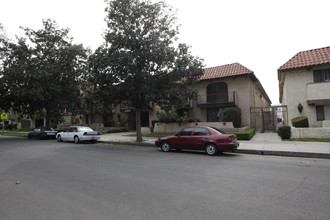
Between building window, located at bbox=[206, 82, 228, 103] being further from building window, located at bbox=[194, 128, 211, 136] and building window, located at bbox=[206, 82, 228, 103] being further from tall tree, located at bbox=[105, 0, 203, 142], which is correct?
building window, located at bbox=[194, 128, 211, 136]

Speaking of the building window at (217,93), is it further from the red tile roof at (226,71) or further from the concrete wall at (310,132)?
the concrete wall at (310,132)

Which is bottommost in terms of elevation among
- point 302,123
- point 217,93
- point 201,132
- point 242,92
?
point 201,132

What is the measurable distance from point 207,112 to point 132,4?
1439cm

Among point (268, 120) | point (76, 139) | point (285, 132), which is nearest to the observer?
point (285, 132)

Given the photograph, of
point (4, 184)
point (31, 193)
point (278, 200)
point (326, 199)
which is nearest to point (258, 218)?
point (278, 200)

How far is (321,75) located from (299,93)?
206 cm

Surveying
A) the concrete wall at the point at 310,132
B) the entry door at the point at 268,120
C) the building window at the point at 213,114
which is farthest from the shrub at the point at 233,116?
the concrete wall at the point at 310,132

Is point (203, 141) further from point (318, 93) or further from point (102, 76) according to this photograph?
point (318, 93)

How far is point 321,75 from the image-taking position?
16.3 meters

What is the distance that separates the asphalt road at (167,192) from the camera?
3.50 metres

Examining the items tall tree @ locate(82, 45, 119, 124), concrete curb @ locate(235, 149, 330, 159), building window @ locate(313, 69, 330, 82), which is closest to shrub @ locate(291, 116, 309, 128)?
building window @ locate(313, 69, 330, 82)

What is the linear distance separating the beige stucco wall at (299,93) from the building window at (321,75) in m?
0.29

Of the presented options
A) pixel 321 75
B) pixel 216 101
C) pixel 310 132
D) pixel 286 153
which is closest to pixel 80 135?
pixel 286 153

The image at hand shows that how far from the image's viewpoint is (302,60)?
17.1m
